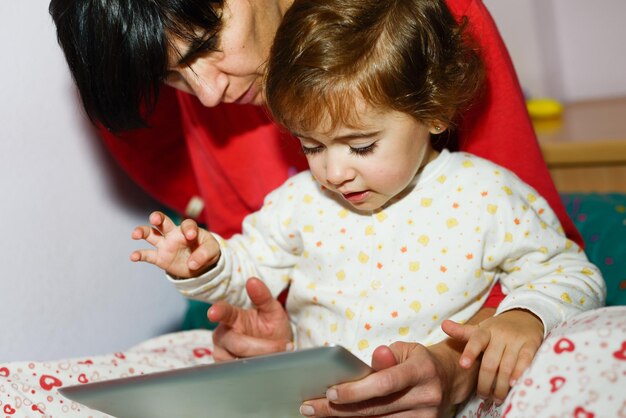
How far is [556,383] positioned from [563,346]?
0.04 m

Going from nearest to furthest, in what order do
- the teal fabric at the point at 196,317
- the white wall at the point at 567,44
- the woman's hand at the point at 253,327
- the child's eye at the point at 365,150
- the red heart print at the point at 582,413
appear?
the red heart print at the point at 582,413, the child's eye at the point at 365,150, the woman's hand at the point at 253,327, the teal fabric at the point at 196,317, the white wall at the point at 567,44

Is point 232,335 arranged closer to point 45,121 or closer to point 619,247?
point 45,121

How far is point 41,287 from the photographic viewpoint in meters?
1.25

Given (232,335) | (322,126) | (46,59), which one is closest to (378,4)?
(322,126)

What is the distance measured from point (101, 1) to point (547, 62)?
1430 mm

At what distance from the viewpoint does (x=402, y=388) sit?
829mm

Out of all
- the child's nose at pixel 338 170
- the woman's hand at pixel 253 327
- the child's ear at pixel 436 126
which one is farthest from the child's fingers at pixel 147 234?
the child's ear at pixel 436 126

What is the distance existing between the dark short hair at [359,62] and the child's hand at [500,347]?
248mm

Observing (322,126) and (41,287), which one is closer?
(322,126)

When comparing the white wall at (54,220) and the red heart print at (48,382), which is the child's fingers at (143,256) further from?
the white wall at (54,220)

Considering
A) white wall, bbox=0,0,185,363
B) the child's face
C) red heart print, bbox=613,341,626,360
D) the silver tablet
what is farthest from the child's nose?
white wall, bbox=0,0,185,363

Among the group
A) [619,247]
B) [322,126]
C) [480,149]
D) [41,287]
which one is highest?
[322,126]

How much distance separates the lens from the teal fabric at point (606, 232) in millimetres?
1285

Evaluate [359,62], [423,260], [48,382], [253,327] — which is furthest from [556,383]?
[48,382]
